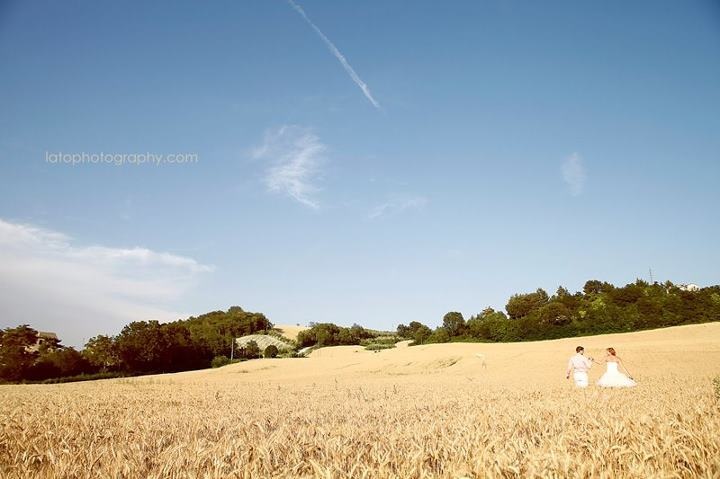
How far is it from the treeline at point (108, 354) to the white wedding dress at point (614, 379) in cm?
5534

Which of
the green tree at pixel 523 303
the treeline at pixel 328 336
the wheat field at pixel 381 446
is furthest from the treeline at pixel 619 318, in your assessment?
the wheat field at pixel 381 446

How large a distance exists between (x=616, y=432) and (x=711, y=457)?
3.17 feet

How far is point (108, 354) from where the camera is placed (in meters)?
58.6

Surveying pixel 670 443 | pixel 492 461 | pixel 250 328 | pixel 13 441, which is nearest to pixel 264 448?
pixel 492 461

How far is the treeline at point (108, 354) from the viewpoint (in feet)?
175

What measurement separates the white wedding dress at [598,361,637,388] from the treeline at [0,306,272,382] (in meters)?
55.3

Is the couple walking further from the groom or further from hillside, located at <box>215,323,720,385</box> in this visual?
hillside, located at <box>215,323,720,385</box>

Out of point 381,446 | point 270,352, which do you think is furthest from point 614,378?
point 270,352

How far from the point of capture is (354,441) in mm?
4055

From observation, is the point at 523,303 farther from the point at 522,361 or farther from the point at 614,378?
the point at 614,378

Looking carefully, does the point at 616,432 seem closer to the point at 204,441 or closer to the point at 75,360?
the point at 204,441

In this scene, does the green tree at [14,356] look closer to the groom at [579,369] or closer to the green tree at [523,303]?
the groom at [579,369]

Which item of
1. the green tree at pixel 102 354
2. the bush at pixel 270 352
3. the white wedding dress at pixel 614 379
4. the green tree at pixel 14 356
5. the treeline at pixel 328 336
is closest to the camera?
the white wedding dress at pixel 614 379

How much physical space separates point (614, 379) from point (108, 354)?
61.1 meters
